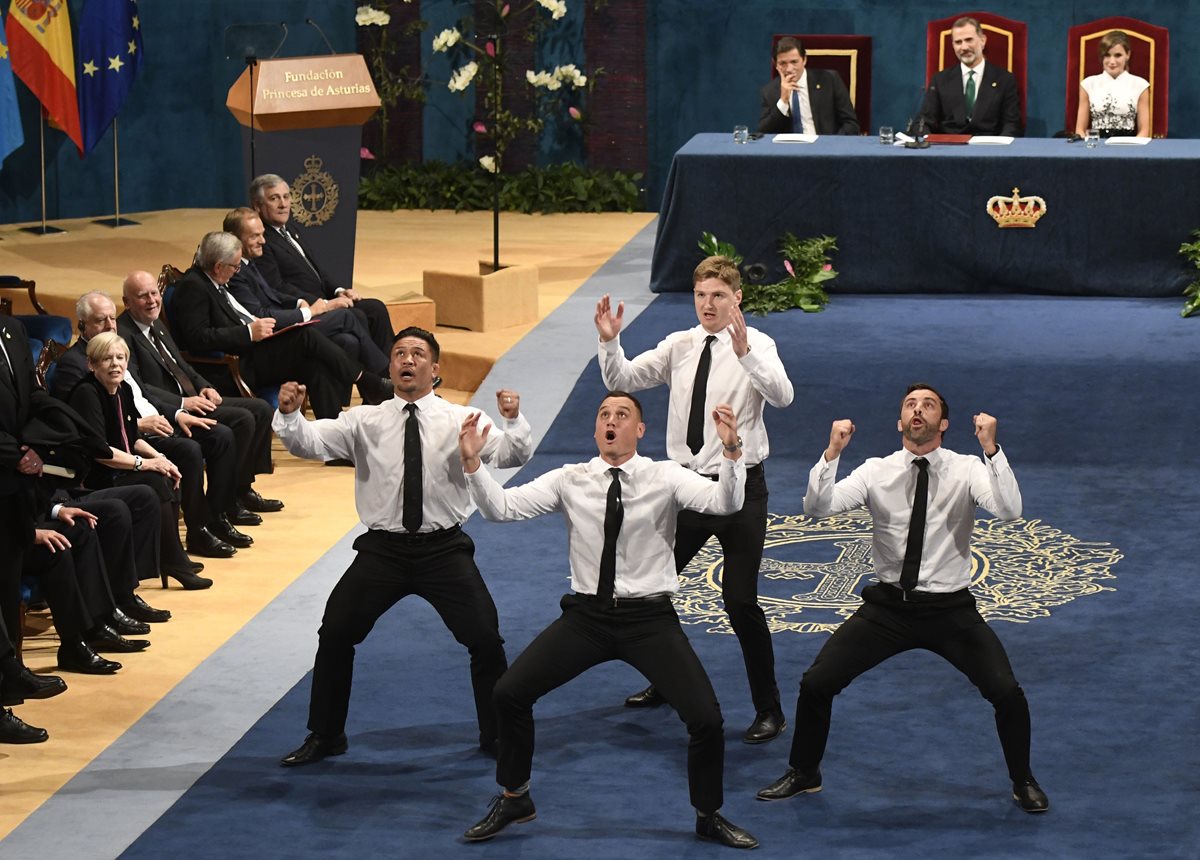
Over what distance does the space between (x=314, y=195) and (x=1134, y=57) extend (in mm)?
5975

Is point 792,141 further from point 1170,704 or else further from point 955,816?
point 955,816

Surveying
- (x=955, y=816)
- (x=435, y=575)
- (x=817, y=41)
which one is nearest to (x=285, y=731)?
(x=435, y=575)

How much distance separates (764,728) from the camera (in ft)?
18.6

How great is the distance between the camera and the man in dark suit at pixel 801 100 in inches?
482

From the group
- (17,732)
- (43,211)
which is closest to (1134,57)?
(43,211)

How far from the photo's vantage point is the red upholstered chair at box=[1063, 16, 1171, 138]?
1303 centimetres

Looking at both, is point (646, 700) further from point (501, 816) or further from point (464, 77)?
point (464, 77)

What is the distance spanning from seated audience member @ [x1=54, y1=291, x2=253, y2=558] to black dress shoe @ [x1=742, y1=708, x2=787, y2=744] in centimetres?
279

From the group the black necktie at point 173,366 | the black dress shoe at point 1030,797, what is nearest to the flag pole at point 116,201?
the black necktie at point 173,366

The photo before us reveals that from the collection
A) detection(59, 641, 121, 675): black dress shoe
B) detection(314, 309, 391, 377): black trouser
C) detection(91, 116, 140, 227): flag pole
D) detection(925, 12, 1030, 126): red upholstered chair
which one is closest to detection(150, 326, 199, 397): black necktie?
detection(314, 309, 391, 377): black trouser

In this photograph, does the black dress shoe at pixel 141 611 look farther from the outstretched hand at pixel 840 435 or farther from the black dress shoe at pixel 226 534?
the outstretched hand at pixel 840 435

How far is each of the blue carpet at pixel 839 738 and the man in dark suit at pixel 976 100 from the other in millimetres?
3886

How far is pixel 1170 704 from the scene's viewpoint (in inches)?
232

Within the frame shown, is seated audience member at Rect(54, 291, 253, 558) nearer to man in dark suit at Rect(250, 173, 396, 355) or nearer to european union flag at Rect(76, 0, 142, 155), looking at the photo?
man in dark suit at Rect(250, 173, 396, 355)
